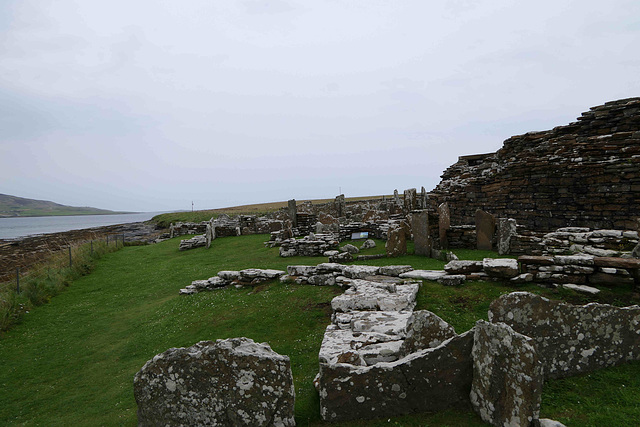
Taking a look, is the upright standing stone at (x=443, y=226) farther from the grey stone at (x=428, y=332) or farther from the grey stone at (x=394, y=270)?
the grey stone at (x=428, y=332)

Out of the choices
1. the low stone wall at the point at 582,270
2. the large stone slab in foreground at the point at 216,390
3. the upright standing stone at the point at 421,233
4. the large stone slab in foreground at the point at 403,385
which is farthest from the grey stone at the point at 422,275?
the large stone slab in foreground at the point at 216,390

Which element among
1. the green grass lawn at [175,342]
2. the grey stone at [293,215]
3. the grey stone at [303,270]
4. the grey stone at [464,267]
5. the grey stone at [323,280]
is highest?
the grey stone at [293,215]

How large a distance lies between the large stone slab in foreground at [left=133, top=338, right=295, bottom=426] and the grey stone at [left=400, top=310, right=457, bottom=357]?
1.64 metres

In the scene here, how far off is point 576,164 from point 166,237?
102 feet

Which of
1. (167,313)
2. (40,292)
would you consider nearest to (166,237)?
(40,292)

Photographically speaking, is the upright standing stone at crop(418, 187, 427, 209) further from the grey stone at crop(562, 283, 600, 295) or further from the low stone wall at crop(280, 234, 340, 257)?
the grey stone at crop(562, 283, 600, 295)

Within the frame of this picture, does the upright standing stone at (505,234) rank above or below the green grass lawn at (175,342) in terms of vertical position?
above

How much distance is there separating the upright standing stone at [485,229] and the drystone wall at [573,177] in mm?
4449

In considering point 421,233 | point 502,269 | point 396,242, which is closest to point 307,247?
point 396,242

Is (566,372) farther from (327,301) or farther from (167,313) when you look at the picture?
(167,313)

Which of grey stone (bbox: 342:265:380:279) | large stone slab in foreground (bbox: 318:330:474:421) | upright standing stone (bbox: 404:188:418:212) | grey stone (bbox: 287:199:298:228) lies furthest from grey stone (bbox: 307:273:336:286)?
grey stone (bbox: 287:199:298:228)

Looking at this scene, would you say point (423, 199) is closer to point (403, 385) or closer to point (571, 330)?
point (571, 330)

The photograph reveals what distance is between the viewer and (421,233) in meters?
11.9

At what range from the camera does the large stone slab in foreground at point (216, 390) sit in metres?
3.59
